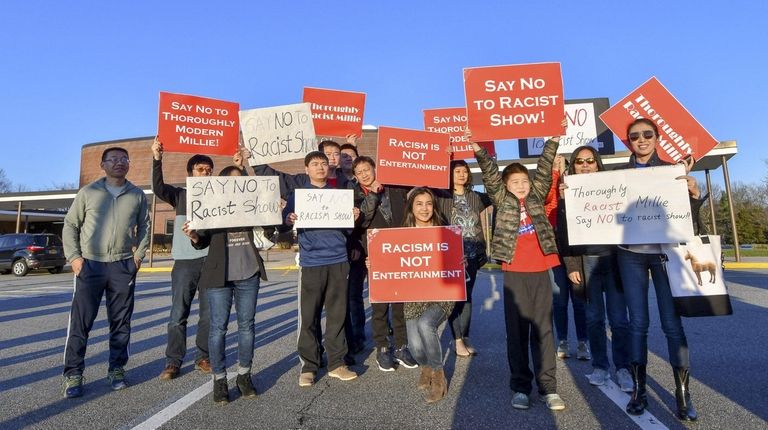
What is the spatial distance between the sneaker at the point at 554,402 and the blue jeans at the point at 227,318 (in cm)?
244

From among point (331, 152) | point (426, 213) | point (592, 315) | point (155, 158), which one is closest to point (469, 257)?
point (426, 213)

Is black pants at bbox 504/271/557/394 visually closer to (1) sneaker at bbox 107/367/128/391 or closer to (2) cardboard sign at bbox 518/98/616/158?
(1) sneaker at bbox 107/367/128/391

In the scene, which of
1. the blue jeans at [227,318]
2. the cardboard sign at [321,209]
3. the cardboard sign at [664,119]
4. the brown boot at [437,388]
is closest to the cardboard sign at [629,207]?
the cardboard sign at [664,119]

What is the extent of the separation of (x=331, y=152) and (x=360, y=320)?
6.77 ft

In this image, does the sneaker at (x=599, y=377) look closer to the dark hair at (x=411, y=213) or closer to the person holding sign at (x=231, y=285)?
the dark hair at (x=411, y=213)

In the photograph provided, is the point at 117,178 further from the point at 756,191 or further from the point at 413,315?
the point at 756,191

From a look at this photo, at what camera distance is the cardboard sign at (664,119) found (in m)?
4.16

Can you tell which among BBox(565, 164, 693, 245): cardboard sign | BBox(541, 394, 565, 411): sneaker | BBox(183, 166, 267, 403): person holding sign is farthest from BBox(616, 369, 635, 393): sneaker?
BBox(183, 166, 267, 403): person holding sign

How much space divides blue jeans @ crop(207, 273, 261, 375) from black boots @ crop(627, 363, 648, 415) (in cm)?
301

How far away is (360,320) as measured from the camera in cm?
523

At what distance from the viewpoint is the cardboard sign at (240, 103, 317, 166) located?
5.08 meters

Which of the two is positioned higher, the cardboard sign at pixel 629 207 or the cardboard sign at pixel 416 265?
the cardboard sign at pixel 629 207

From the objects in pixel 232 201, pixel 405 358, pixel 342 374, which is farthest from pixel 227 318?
pixel 405 358

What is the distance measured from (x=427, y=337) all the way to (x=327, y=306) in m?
1.03
